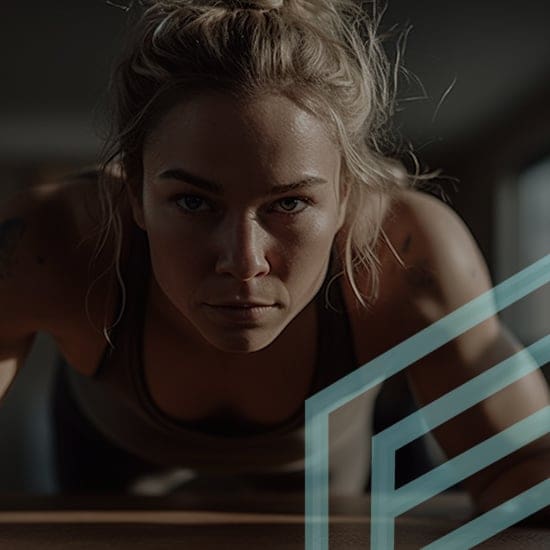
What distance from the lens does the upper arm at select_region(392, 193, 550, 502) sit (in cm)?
58

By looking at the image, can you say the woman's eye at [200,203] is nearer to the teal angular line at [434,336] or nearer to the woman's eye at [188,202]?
the woman's eye at [188,202]

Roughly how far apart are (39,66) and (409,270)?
277 mm

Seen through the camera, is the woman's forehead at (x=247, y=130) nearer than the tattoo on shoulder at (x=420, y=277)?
Yes

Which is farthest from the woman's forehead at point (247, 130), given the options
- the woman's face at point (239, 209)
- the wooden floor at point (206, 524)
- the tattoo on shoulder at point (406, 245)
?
the wooden floor at point (206, 524)

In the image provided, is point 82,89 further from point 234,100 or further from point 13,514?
point 13,514

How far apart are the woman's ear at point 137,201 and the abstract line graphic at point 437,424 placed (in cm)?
16

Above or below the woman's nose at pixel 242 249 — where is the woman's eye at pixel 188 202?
above

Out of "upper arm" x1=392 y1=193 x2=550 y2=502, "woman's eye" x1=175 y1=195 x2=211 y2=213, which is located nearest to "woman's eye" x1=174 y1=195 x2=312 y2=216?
"woman's eye" x1=175 y1=195 x2=211 y2=213

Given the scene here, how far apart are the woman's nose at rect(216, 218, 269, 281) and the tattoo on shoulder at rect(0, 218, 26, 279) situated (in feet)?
0.50

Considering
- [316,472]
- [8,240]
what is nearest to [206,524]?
[316,472]

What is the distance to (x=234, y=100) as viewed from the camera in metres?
0.50

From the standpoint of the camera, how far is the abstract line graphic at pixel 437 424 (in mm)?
544

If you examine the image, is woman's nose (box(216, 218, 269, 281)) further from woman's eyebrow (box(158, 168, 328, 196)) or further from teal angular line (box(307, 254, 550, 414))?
teal angular line (box(307, 254, 550, 414))

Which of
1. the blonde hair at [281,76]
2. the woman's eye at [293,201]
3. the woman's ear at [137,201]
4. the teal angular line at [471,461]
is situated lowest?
the teal angular line at [471,461]
